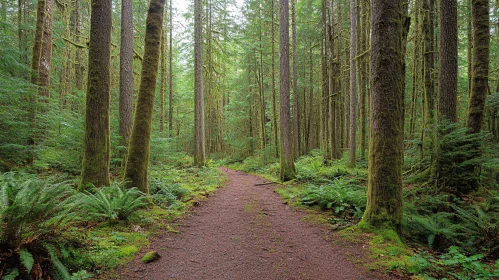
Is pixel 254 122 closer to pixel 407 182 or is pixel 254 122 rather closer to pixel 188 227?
pixel 407 182

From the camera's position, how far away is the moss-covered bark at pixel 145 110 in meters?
6.48

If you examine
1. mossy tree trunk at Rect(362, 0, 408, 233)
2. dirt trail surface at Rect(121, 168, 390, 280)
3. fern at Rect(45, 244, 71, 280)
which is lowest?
dirt trail surface at Rect(121, 168, 390, 280)

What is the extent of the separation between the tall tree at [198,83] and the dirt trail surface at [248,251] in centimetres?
923

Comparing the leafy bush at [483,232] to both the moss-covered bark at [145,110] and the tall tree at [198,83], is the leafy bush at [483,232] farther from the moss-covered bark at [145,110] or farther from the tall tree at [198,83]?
the tall tree at [198,83]

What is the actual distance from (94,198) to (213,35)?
16.5 meters

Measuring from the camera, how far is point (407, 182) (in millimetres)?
7852

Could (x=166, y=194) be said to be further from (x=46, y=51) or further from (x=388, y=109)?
(x=46, y=51)

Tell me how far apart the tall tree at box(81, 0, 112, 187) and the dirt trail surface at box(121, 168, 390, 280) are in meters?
2.57

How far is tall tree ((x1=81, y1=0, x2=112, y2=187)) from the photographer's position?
5.78m

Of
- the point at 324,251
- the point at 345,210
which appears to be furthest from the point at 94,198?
the point at 345,210

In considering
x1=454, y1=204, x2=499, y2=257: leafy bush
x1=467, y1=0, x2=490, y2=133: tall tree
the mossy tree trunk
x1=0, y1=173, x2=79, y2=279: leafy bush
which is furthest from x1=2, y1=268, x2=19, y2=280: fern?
x1=467, y1=0, x2=490, y2=133: tall tree

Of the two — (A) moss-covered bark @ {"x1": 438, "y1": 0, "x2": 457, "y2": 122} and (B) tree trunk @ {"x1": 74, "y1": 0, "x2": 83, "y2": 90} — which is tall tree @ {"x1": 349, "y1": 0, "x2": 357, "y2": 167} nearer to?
(A) moss-covered bark @ {"x1": 438, "y1": 0, "x2": 457, "y2": 122}

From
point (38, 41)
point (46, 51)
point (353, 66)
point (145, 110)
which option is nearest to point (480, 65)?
point (353, 66)

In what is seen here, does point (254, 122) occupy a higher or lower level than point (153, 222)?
higher
